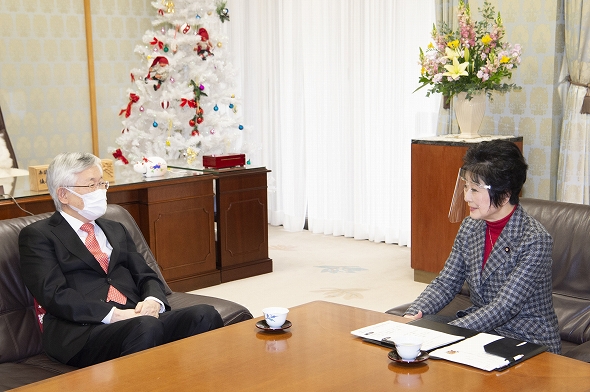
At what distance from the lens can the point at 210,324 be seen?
3.19 metres

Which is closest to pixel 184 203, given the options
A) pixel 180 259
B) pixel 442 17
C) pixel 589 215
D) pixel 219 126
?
pixel 180 259

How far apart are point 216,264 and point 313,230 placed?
208cm

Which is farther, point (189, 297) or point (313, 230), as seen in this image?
point (313, 230)

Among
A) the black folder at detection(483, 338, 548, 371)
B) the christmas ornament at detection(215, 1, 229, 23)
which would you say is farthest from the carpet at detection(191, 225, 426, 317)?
the black folder at detection(483, 338, 548, 371)

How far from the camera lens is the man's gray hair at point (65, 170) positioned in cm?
340

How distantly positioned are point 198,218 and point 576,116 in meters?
2.82

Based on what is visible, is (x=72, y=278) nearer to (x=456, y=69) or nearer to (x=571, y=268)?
(x=571, y=268)

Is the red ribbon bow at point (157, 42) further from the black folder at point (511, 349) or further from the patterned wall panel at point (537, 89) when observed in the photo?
the black folder at point (511, 349)

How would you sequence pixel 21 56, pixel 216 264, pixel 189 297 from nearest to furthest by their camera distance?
pixel 189 297 → pixel 216 264 → pixel 21 56

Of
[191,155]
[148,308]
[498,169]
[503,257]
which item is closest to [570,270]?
[503,257]

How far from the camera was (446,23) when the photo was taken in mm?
6008

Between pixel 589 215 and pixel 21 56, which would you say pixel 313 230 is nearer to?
pixel 21 56

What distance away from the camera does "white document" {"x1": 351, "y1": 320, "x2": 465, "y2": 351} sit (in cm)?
245

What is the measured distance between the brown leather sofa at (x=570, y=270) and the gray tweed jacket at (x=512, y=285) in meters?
0.32
